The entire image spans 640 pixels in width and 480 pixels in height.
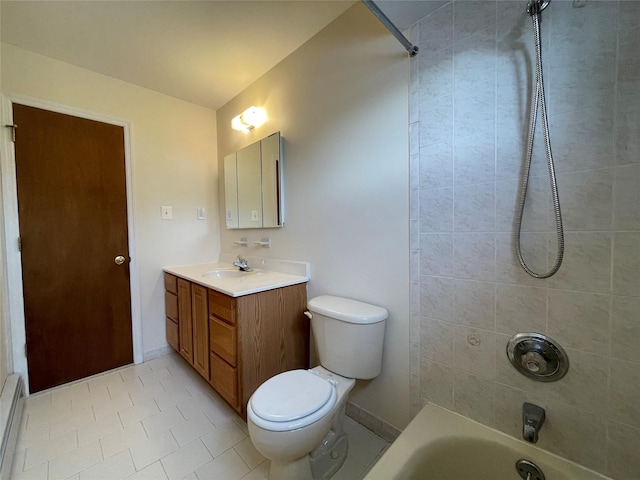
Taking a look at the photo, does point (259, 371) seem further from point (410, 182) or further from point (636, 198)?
point (636, 198)

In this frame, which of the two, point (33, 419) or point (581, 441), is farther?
point (33, 419)

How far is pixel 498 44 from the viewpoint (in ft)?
3.25

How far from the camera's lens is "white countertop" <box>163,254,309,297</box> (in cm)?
146

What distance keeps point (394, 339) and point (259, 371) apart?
2.57 feet

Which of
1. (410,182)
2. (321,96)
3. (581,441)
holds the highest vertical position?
(321,96)

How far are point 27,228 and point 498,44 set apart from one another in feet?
9.25

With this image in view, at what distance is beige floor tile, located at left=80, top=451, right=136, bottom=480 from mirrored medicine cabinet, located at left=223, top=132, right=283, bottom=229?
4.89 feet

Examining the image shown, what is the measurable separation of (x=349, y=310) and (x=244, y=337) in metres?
0.59

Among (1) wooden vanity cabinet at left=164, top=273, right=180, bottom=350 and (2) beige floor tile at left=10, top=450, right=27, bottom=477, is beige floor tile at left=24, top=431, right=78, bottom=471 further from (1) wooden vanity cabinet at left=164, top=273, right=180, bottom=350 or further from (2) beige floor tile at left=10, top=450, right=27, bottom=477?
(1) wooden vanity cabinet at left=164, top=273, right=180, bottom=350

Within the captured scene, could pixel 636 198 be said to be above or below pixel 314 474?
above

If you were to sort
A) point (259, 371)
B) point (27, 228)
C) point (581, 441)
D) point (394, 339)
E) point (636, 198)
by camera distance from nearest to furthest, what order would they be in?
point (636, 198), point (581, 441), point (394, 339), point (259, 371), point (27, 228)

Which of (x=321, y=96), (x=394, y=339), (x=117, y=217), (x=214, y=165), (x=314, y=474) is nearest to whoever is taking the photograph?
(x=314, y=474)

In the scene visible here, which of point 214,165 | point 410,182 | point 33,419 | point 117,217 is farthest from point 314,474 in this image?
point 214,165

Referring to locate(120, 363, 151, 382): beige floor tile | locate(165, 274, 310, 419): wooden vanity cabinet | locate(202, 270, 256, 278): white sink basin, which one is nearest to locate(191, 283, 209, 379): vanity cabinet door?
locate(165, 274, 310, 419): wooden vanity cabinet
